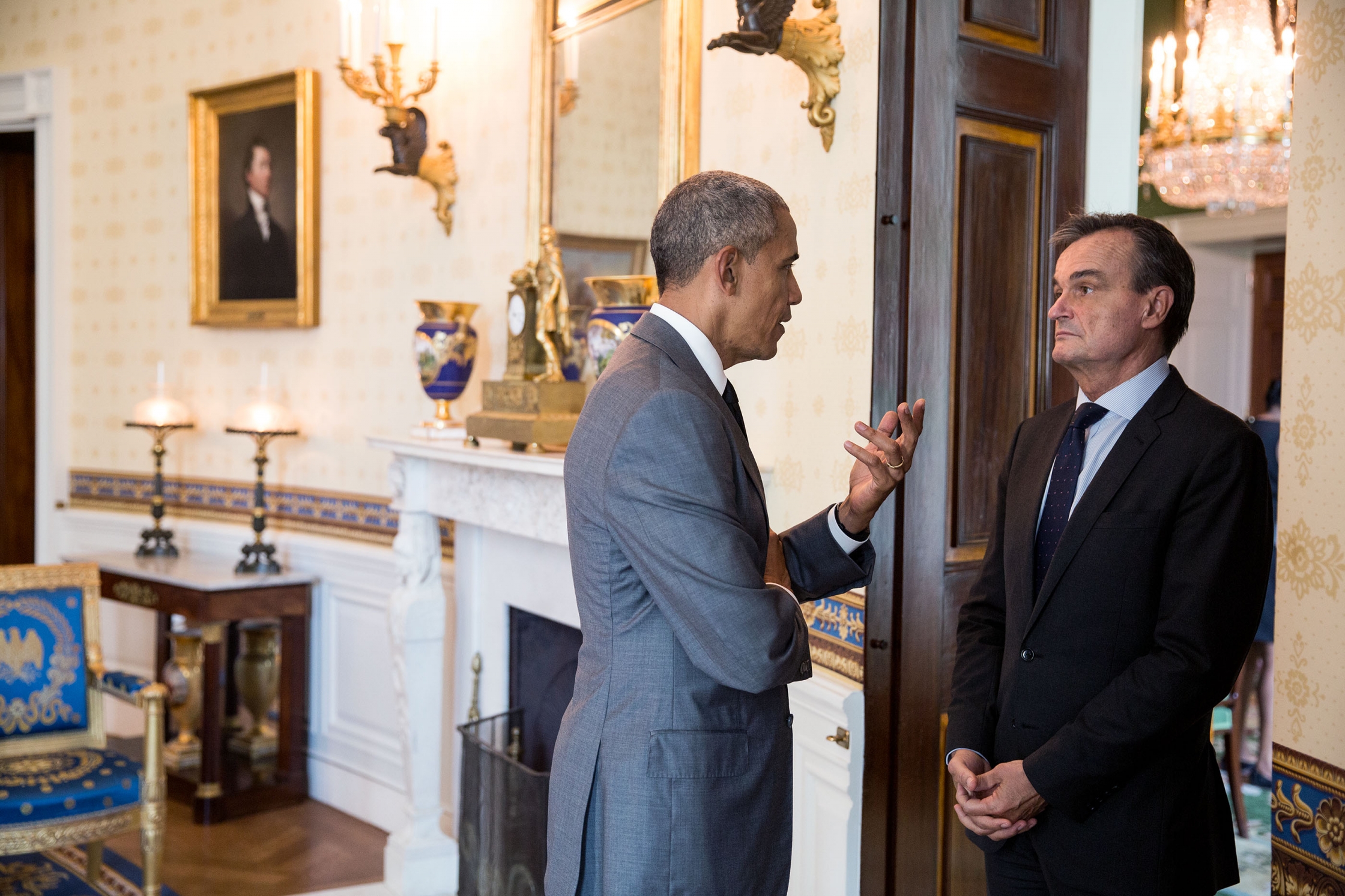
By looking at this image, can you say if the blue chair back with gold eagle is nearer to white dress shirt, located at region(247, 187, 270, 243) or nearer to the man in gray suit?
white dress shirt, located at region(247, 187, 270, 243)

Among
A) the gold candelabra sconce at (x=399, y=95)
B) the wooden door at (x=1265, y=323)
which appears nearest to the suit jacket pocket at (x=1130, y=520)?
the gold candelabra sconce at (x=399, y=95)

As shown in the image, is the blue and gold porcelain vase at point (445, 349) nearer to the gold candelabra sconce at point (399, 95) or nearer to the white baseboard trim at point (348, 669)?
the gold candelabra sconce at point (399, 95)

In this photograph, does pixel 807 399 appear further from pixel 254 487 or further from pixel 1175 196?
pixel 1175 196

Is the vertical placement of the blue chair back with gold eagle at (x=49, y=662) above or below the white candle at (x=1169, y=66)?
below

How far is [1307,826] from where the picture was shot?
1.98m

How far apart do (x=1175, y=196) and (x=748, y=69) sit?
3.62 meters

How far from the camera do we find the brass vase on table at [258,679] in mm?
5102

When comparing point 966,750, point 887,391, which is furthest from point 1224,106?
point 966,750

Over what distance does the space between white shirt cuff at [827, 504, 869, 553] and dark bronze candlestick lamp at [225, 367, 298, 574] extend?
11.8ft

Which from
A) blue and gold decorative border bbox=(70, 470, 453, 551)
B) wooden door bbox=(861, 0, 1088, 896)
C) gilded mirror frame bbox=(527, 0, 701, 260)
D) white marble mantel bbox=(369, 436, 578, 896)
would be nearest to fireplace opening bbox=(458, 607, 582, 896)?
white marble mantel bbox=(369, 436, 578, 896)

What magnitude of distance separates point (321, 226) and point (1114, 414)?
4007mm

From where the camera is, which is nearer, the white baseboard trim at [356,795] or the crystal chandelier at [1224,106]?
the white baseboard trim at [356,795]

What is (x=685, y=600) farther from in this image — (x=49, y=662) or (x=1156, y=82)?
(x=1156, y=82)

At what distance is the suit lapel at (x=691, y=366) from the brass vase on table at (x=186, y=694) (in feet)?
13.1
